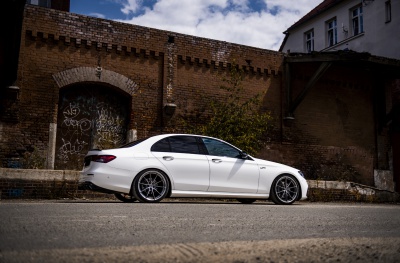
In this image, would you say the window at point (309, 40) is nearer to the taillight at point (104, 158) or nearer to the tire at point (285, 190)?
the tire at point (285, 190)

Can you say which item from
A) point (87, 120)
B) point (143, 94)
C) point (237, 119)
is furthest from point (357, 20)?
point (87, 120)

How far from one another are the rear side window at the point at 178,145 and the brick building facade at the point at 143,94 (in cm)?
526

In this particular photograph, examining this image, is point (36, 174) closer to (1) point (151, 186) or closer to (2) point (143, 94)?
(1) point (151, 186)

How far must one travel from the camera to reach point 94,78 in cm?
1377

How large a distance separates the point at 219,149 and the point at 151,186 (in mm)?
1780

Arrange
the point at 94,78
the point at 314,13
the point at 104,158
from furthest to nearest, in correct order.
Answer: the point at 314,13, the point at 94,78, the point at 104,158

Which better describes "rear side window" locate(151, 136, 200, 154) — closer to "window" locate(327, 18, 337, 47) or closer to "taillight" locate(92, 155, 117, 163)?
"taillight" locate(92, 155, 117, 163)

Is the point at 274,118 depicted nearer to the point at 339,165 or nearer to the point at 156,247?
the point at 339,165

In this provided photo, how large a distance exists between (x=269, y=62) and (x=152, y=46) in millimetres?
4640

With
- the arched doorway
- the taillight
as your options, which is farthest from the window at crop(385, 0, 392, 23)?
the taillight

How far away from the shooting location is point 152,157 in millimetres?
8547

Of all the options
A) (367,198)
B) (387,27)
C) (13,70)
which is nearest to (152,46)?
(13,70)

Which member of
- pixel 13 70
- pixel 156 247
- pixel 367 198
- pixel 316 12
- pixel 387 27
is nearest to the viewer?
pixel 156 247

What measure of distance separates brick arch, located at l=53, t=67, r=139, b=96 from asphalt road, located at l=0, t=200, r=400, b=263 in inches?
341
